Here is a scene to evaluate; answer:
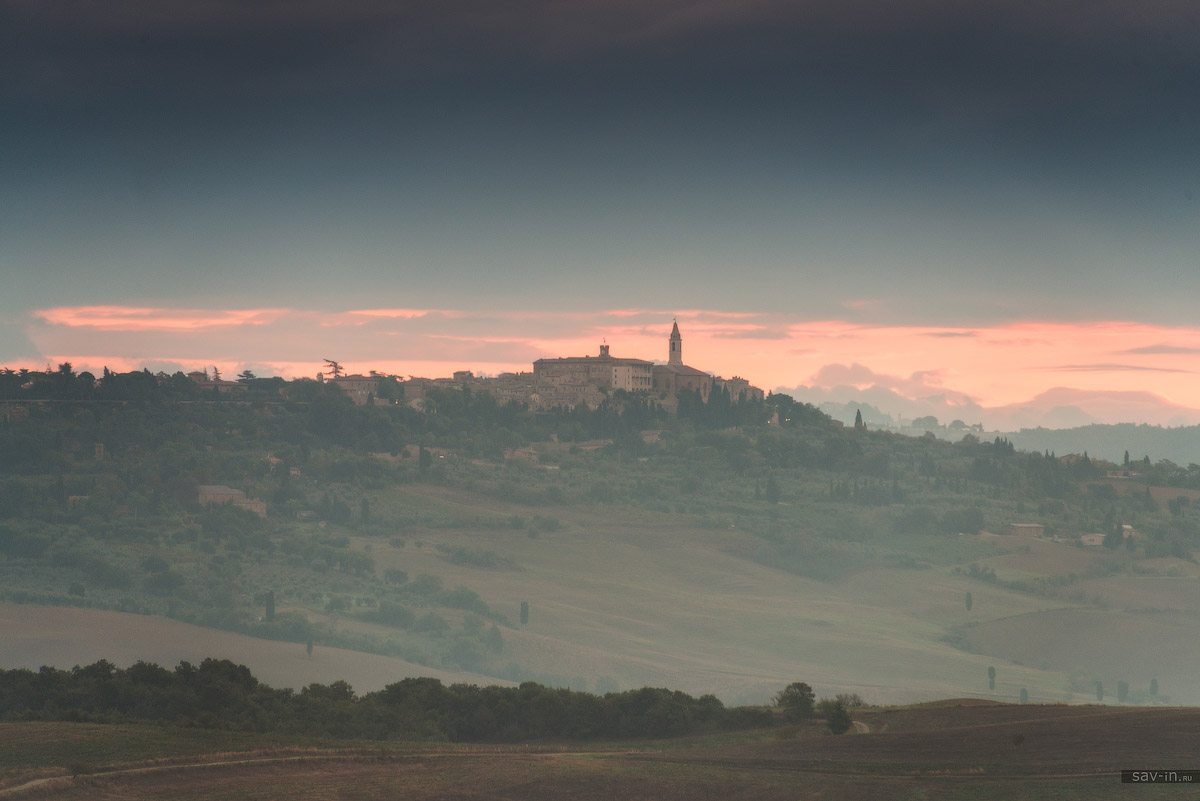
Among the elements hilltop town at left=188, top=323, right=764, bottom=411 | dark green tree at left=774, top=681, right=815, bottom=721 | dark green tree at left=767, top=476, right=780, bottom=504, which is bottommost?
dark green tree at left=774, top=681, right=815, bottom=721

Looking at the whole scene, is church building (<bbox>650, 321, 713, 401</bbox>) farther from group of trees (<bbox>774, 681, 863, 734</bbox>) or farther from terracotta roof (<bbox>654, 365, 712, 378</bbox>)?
group of trees (<bbox>774, 681, 863, 734</bbox>)

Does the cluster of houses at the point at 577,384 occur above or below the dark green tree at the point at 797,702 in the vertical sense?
above

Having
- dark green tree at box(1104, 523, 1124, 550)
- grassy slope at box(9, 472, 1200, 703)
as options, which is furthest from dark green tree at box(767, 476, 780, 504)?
dark green tree at box(1104, 523, 1124, 550)

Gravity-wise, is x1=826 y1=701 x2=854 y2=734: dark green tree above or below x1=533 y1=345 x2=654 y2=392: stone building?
below

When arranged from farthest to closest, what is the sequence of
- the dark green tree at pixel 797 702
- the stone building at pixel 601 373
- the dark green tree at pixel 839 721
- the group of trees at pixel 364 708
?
the stone building at pixel 601 373 → the group of trees at pixel 364 708 → the dark green tree at pixel 797 702 → the dark green tree at pixel 839 721

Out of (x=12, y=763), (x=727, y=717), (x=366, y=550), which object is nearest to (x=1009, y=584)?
(x=366, y=550)

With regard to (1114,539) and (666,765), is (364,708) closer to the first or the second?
(666,765)

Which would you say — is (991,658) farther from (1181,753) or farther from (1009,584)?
(1181,753)

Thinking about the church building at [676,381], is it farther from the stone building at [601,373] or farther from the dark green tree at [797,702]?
the dark green tree at [797,702]

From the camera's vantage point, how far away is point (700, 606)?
106688 mm

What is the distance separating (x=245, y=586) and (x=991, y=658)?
2583 inches

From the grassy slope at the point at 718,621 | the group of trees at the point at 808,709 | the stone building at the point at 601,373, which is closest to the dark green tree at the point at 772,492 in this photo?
the grassy slope at the point at 718,621

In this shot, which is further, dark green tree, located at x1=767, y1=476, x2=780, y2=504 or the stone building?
the stone building

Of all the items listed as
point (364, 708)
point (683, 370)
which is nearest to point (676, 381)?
point (683, 370)
